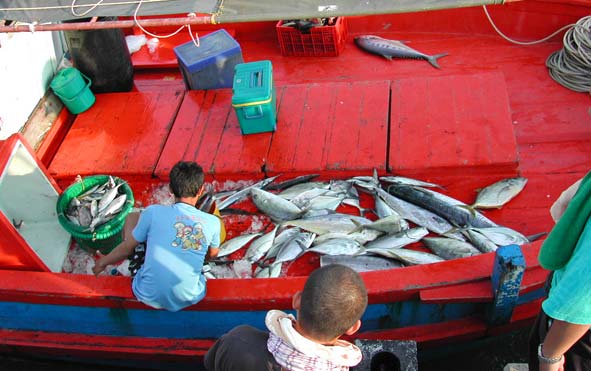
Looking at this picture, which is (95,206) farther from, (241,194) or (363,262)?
(363,262)

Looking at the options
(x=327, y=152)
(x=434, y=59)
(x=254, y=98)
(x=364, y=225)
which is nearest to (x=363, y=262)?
(x=364, y=225)

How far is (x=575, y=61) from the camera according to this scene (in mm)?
5391

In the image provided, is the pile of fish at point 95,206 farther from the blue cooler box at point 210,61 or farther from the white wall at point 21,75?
the blue cooler box at point 210,61

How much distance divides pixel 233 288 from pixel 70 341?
1481 millimetres

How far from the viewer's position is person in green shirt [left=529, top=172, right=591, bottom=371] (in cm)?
205

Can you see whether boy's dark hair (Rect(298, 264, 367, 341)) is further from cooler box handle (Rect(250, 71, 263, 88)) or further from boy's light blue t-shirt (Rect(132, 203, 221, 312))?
cooler box handle (Rect(250, 71, 263, 88))

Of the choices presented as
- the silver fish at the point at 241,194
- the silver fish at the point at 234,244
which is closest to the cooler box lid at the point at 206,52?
the silver fish at the point at 241,194

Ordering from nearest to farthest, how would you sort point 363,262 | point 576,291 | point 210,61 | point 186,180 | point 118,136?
point 576,291 < point 186,180 < point 363,262 < point 118,136 < point 210,61

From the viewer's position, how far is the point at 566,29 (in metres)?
5.88

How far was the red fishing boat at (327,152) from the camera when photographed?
3.63 metres

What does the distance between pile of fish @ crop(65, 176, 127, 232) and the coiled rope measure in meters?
3.86

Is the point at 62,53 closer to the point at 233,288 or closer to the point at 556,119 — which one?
the point at 233,288

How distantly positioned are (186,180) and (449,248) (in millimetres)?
2048

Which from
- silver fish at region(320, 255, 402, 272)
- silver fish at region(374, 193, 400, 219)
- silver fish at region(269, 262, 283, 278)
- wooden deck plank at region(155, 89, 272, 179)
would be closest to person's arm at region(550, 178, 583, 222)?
silver fish at region(320, 255, 402, 272)
